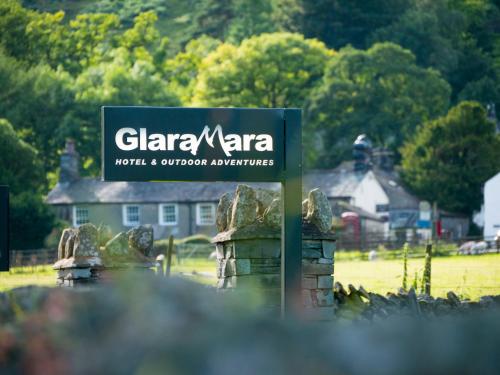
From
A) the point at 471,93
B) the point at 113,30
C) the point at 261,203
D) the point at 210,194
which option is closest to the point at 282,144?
the point at 261,203

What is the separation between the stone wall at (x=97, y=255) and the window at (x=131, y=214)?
6276 cm

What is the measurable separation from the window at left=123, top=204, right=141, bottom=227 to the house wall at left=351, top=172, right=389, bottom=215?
42.4 feet

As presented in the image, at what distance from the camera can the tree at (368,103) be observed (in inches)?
3789

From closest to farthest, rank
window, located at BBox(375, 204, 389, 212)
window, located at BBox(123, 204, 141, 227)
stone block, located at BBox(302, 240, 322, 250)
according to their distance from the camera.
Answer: stone block, located at BBox(302, 240, 322, 250), window, located at BBox(375, 204, 389, 212), window, located at BBox(123, 204, 141, 227)

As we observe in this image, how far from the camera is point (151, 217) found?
80000mm

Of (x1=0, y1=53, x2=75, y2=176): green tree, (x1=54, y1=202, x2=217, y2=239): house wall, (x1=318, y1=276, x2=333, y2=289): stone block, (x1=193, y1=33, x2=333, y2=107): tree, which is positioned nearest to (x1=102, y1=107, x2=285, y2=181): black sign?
(x1=318, y1=276, x2=333, y2=289): stone block

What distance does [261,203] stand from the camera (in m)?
16.9

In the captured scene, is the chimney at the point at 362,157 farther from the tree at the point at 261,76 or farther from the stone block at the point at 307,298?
the stone block at the point at 307,298

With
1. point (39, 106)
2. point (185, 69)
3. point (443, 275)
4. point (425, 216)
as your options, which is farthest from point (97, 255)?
point (185, 69)

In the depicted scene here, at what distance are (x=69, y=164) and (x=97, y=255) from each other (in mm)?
63694

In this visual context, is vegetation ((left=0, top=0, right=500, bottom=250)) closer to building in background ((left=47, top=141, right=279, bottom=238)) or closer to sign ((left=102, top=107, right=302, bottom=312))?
building in background ((left=47, top=141, right=279, bottom=238))

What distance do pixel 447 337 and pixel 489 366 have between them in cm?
23

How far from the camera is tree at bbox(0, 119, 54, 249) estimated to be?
5938cm

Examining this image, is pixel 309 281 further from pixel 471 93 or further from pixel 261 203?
pixel 471 93
